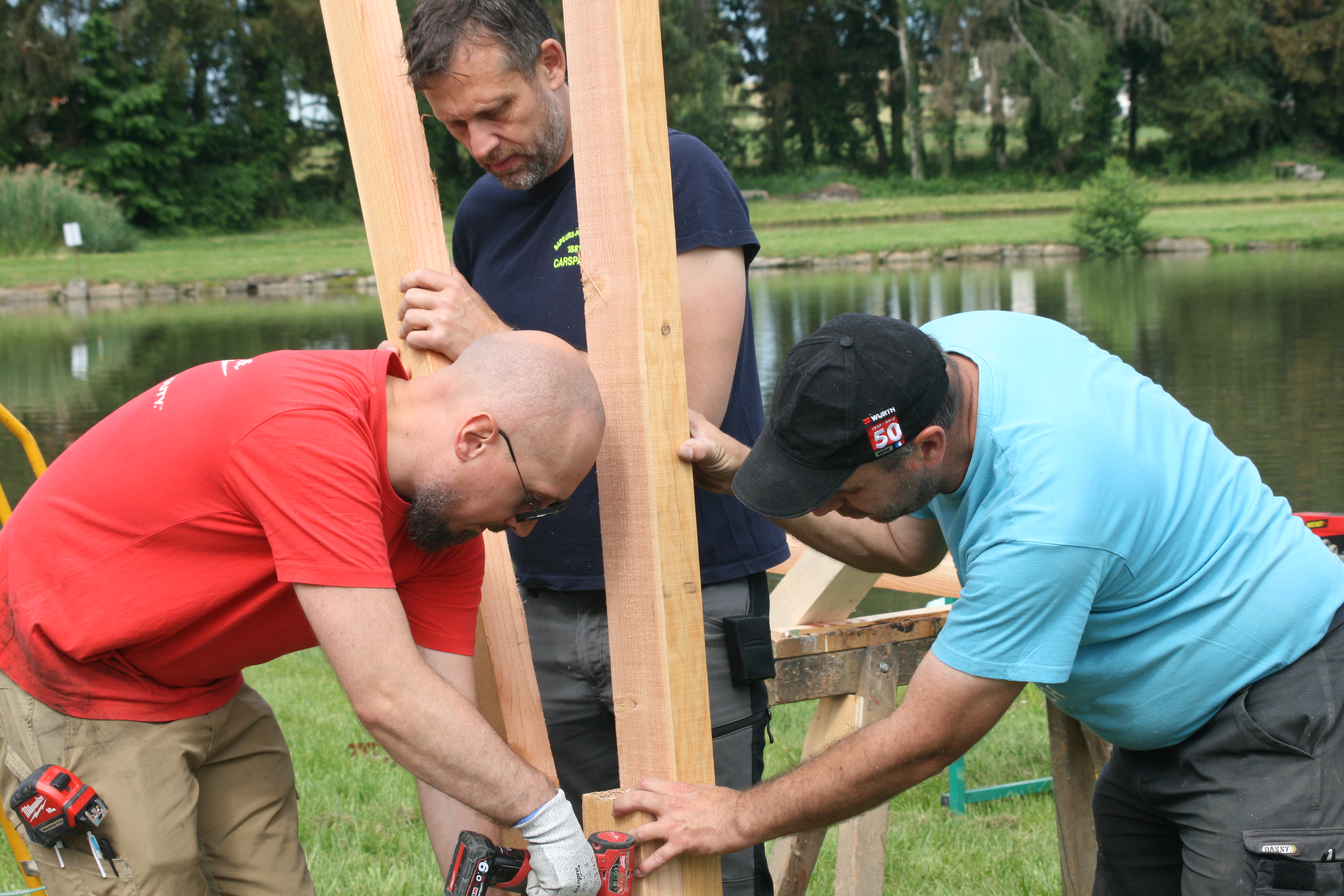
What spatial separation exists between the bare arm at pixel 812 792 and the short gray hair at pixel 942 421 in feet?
1.23

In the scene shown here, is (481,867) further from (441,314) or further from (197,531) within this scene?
(441,314)

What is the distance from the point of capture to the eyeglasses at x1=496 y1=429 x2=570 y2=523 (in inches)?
83.8

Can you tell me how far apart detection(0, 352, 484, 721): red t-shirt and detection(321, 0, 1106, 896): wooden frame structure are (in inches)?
12.8

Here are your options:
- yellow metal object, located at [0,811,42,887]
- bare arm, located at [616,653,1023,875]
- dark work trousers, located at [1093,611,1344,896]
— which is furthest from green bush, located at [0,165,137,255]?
dark work trousers, located at [1093,611,1344,896]

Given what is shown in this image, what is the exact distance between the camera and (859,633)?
3.21 meters

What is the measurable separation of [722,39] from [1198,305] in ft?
111

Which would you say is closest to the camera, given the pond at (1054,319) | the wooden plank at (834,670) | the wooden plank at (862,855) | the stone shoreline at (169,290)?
the wooden plank at (834,670)

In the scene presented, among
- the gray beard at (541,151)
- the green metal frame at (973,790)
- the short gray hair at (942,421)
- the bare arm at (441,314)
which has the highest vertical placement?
the gray beard at (541,151)

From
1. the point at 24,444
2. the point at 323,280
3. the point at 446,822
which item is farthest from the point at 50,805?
the point at 323,280

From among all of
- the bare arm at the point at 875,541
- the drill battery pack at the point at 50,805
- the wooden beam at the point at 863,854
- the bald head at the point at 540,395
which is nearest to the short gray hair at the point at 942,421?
the bare arm at the point at 875,541

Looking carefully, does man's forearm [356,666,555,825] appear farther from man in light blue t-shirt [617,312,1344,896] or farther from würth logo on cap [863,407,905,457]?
würth logo on cap [863,407,905,457]

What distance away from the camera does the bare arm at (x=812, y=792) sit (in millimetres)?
2205

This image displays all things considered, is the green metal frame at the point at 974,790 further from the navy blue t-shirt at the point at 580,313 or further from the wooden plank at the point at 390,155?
the wooden plank at the point at 390,155

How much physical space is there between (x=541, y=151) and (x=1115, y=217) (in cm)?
3106
